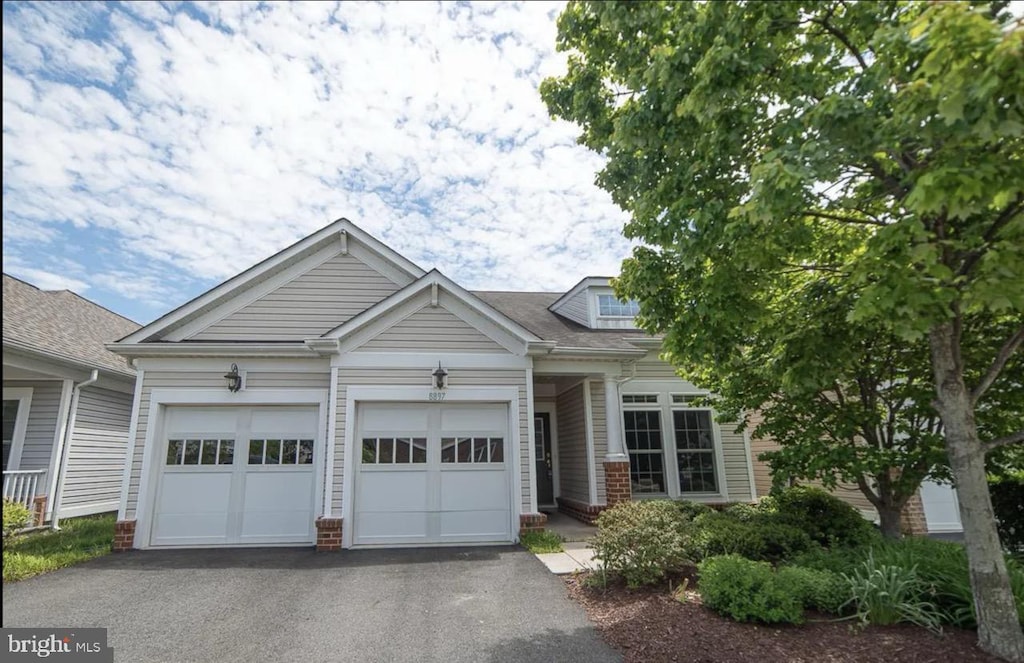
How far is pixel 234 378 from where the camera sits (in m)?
8.89

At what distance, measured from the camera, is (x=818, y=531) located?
7.12 m

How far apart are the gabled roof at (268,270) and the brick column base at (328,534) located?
4.59m

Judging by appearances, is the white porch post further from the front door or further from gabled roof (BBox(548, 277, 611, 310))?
gabled roof (BBox(548, 277, 611, 310))

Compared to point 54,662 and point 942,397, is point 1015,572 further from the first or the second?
point 54,662

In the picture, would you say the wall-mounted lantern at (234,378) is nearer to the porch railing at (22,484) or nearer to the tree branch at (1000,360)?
the porch railing at (22,484)

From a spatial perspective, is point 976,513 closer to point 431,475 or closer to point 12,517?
point 431,475

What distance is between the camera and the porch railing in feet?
32.1

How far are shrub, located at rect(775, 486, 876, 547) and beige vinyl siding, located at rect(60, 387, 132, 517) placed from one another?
12.6m

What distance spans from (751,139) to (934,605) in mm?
4584

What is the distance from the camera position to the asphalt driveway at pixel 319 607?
181 inches

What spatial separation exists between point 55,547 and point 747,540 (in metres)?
10.5

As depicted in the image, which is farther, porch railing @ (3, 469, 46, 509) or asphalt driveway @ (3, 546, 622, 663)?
porch railing @ (3, 469, 46, 509)

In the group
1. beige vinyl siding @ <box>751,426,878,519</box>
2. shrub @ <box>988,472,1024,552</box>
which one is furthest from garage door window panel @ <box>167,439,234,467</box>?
shrub @ <box>988,472,1024,552</box>

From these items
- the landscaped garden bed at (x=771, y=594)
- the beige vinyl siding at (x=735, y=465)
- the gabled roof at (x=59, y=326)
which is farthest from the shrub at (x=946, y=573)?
the gabled roof at (x=59, y=326)
